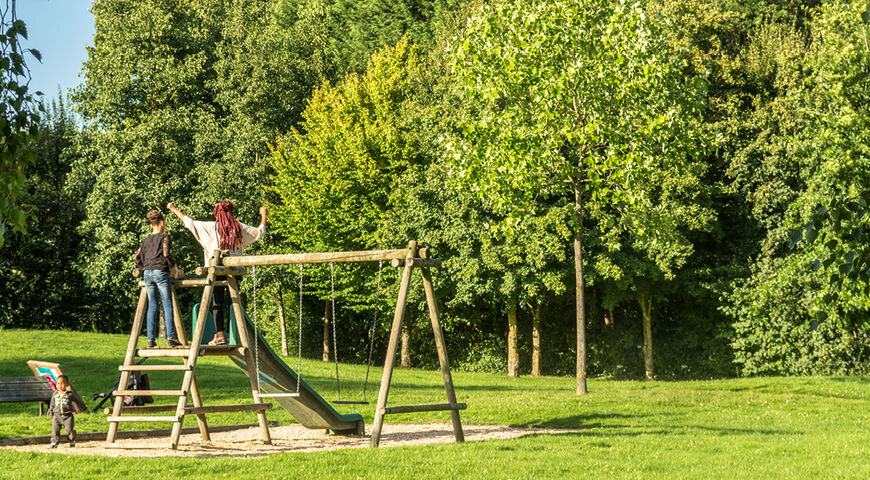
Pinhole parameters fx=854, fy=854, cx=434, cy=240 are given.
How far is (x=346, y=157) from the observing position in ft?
121

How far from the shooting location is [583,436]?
13.0m

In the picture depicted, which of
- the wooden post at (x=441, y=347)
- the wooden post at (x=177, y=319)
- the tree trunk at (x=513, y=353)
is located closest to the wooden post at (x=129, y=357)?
the wooden post at (x=177, y=319)

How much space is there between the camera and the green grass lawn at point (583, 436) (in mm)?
9805

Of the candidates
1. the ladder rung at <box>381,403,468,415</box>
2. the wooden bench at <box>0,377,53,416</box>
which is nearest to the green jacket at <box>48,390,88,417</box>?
the wooden bench at <box>0,377,53,416</box>

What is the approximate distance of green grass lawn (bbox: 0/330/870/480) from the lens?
980 centimetres

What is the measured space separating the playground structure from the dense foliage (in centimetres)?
881

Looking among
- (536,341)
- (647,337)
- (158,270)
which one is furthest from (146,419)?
(647,337)

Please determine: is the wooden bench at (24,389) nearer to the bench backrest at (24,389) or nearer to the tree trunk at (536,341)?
the bench backrest at (24,389)

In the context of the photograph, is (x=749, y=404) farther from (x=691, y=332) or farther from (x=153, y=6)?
(x=153, y=6)

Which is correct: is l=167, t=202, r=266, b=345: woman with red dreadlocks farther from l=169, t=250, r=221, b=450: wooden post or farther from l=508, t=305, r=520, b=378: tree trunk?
l=508, t=305, r=520, b=378: tree trunk

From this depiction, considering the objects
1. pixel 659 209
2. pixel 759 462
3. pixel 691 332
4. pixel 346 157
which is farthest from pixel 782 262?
pixel 759 462

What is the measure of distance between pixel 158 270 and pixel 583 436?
269 inches

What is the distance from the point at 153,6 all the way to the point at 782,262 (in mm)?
31033

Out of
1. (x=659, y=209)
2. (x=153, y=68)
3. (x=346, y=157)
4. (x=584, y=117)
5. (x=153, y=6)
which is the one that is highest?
(x=153, y=6)
